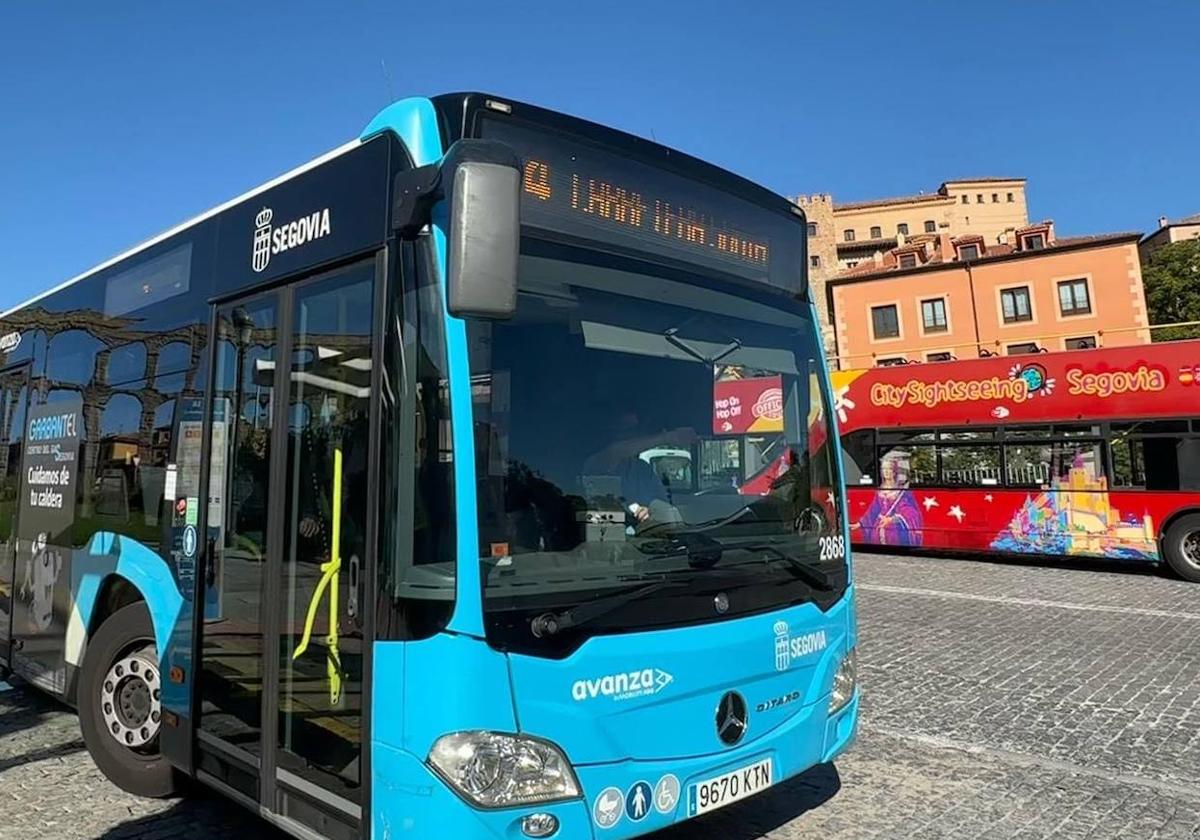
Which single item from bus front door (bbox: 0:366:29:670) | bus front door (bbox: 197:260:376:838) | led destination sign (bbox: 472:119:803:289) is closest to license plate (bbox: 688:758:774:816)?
bus front door (bbox: 197:260:376:838)

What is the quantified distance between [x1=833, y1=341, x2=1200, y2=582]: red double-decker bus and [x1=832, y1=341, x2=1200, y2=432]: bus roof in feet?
0.06

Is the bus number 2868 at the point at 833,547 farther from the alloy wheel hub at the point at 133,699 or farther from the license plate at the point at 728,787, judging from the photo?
the alloy wheel hub at the point at 133,699

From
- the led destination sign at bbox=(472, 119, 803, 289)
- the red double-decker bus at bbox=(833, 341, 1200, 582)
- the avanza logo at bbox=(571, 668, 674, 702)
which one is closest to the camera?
the avanza logo at bbox=(571, 668, 674, 702)

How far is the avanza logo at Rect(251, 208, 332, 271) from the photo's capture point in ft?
10.8

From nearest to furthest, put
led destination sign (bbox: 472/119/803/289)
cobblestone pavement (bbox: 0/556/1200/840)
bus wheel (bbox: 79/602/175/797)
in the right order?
led destination sign (bbox: 472/119/803/289) < cobblestone pavement (bbox: 0/556/1200/840) < bus wheel (bbox: 79/602/175/797)

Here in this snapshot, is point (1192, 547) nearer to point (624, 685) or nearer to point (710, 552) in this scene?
point (710, 552)

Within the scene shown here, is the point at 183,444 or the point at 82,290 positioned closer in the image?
the point at 183,444

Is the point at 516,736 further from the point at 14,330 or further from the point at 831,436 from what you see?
the point at 14,330

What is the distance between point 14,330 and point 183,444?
3.51 m

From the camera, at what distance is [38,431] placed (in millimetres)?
5773

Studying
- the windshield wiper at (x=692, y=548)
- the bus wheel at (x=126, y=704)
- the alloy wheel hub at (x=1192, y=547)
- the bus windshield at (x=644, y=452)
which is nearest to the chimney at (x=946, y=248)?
the alloy wheel hub at (x=1192, y=547)

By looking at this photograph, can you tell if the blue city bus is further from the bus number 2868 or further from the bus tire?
the bus tire

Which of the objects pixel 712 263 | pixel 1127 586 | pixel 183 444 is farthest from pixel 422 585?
pixel 1127 586

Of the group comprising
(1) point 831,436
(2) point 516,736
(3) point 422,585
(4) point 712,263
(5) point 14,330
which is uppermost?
(5) point 14,330
